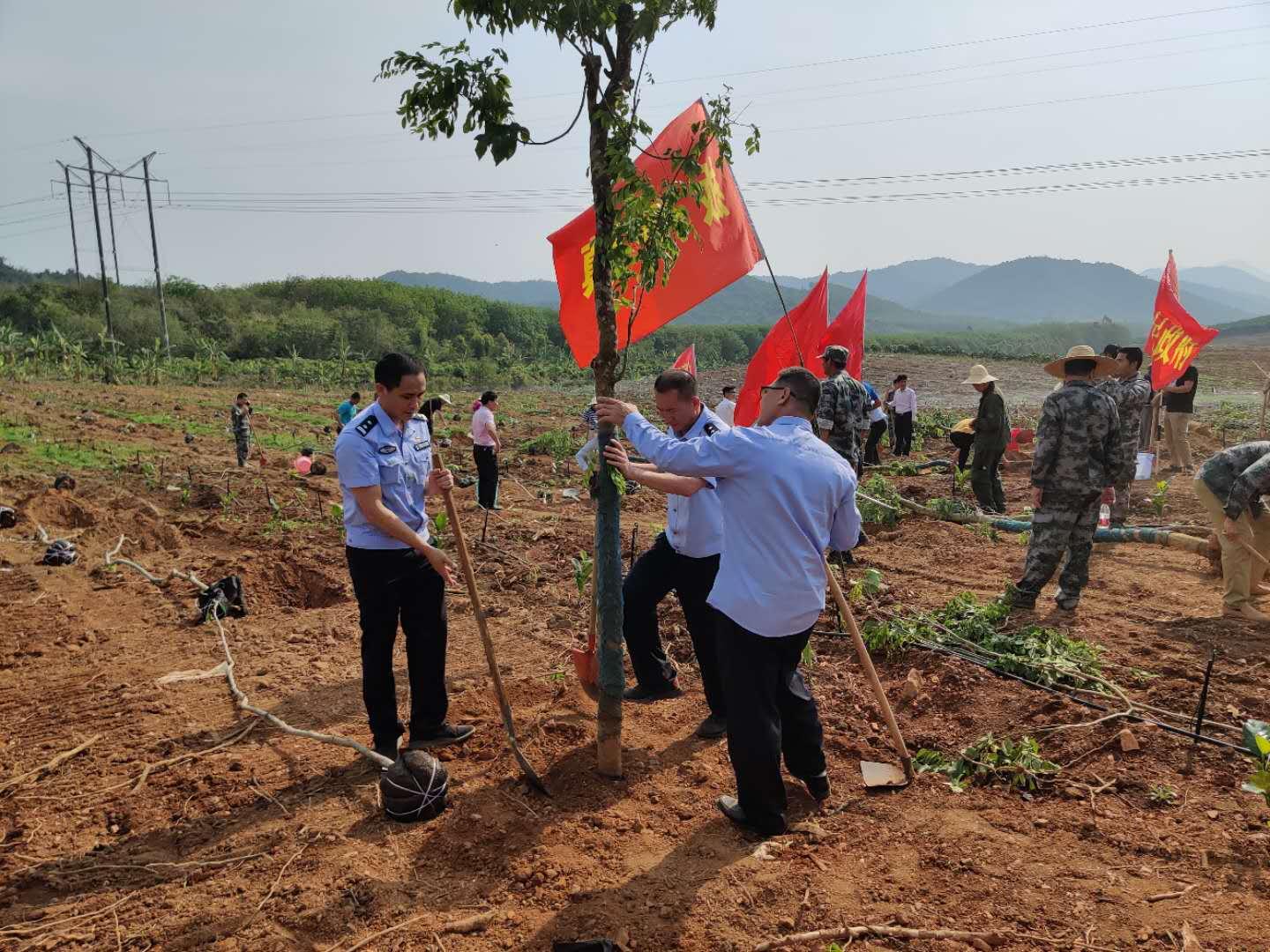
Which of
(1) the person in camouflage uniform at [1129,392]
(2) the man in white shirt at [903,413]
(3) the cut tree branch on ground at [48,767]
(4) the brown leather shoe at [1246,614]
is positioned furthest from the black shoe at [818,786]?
(2) the man in white shirt at [903,413]

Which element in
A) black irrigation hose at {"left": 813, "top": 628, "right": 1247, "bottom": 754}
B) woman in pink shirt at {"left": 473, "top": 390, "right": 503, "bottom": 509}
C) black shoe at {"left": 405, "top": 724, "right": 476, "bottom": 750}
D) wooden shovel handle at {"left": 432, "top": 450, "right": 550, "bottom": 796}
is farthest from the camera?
woman in pink shirt at {"left": 473, "top": 390, "right": 503, "bottom": 509}

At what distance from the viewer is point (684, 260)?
4.75 m

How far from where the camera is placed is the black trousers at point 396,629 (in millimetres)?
3596

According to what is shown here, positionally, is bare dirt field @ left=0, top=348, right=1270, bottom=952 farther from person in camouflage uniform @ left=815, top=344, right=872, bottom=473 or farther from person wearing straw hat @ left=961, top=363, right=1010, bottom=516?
person wearing straw hat @ left=961, top=363, right=1010, bottom=516

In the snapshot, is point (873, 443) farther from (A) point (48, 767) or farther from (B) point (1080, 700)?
(A) point (48, 767)

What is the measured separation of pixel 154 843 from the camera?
10.6 ft

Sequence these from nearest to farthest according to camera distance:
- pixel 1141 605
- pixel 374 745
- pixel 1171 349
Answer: pixel 374 745, pixel 1141 605, pixel 1171 349

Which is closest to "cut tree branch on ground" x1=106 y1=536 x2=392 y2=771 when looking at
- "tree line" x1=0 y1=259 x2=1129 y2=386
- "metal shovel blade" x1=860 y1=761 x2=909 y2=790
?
"metal shovel blade" x1=860 y1=761 x2=909 y2=790

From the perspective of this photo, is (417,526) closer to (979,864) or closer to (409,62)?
(409,62)

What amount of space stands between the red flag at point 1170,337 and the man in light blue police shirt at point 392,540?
27.9 feet

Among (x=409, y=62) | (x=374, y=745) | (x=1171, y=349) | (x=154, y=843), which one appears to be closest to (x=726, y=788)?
(x=374, y=745)

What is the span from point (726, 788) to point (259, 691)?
284 cm

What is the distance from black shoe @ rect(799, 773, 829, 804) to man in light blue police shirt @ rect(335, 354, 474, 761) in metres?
1.80

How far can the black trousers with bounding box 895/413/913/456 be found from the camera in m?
14.5
